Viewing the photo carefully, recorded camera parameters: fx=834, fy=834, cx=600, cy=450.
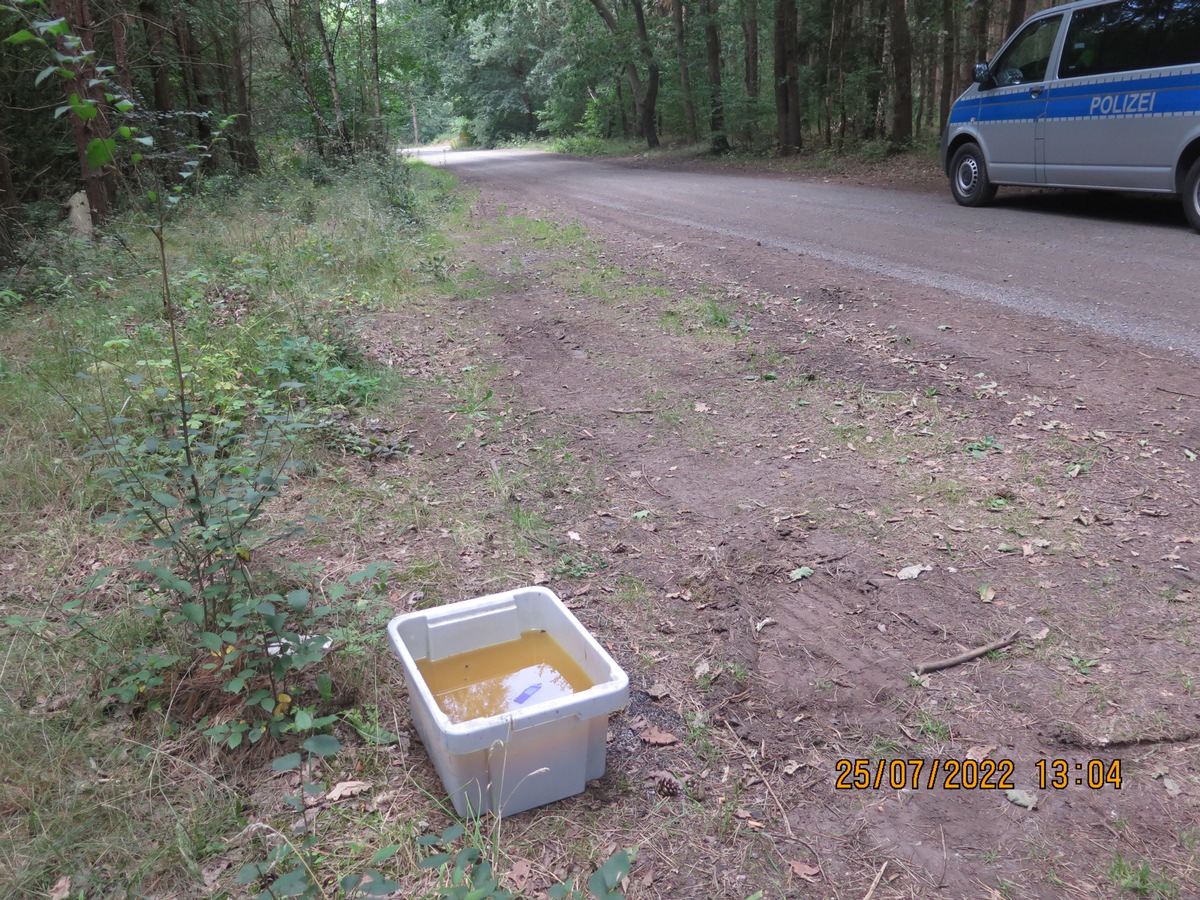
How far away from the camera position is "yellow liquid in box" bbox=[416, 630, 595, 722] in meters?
2.67

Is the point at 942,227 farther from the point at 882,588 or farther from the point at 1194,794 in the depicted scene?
the point at 1194,794

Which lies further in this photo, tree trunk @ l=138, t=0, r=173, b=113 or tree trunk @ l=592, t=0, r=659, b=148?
tree trunk @ l=592, t=0, r=659, b=148

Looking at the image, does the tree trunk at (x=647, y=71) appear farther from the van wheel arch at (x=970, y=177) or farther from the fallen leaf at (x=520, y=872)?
the fallen leaf at (x=520, y=872)

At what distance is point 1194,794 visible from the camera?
223 cm

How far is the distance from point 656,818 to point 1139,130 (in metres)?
8.58

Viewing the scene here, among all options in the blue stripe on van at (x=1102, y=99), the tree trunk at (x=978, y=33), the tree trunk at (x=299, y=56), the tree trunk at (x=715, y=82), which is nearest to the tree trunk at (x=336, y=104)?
the tree trunk at (x=299, y=56)

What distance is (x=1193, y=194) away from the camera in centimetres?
773

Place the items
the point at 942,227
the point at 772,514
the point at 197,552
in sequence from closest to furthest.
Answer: the point at 197,552
the point at 772,514
the point at 942,227

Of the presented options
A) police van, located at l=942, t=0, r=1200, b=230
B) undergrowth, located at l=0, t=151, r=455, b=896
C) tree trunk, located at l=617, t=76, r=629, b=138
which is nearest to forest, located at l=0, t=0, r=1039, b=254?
tree trunk, located at l=617, t=76, r=629, b=138

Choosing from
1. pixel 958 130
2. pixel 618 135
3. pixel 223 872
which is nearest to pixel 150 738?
pixel 223 872

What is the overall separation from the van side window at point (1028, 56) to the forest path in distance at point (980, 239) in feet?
4.78
